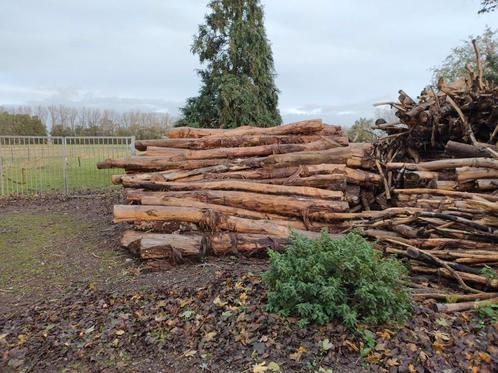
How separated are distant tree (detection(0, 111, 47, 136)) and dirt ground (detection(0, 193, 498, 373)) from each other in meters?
18.3

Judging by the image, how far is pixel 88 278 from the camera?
434 centimetres

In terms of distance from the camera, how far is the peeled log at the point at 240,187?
5191 millimetres

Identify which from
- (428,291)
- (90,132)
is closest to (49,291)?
(428,291)

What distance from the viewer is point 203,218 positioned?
4.70 meters

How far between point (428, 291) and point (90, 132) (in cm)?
2151

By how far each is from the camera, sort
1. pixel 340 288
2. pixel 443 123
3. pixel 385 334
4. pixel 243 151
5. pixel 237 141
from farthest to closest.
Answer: pixel 237 141, pixel 443 123, pixel 243 151, pixel 340 288, pixel 385 334

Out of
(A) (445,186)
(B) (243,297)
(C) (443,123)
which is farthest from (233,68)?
(B) (243,297)

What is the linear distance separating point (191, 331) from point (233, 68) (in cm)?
1289

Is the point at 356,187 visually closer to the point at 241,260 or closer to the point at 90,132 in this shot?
the point at 241,260

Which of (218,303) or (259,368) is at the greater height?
(218,303)

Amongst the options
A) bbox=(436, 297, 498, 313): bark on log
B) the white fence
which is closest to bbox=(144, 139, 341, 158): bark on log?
bbox=(436, 297, 498, 313): bark on log

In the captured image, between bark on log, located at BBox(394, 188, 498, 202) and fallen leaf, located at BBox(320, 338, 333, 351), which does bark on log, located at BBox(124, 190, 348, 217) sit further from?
fallen leaf, located at BBox(320, 338, 333, 351)

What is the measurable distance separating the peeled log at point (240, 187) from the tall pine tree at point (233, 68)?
29.6 feet

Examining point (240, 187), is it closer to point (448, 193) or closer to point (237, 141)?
point (237, 141)
